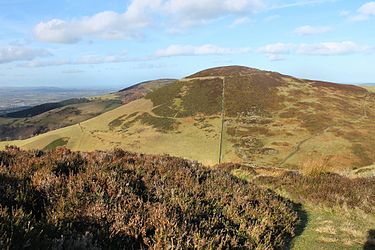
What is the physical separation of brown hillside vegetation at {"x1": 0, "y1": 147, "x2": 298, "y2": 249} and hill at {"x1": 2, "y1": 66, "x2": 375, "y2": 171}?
4221 cm

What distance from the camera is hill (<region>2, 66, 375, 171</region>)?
61.5 metres

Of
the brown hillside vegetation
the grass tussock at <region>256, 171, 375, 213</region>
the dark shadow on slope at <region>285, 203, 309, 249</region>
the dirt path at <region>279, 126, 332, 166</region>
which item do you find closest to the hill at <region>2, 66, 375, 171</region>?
the dirt path at <region>279, 126, 332, 166</region>

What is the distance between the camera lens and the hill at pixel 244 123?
61.5 meters

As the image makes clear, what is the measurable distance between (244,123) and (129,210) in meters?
69.4

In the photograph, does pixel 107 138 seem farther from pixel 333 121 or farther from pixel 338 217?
pixel 338 217

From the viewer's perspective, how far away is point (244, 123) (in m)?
75.1

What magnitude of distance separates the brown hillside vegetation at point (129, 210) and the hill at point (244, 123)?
42.2 meters

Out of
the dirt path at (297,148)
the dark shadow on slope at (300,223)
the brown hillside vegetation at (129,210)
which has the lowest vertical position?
the dirt path at (297,148)

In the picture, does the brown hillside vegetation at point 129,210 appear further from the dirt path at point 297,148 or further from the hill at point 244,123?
the dirt path at point 297,148

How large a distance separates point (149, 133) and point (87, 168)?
221ft

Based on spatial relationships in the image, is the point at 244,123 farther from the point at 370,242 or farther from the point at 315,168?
the point at 370,242

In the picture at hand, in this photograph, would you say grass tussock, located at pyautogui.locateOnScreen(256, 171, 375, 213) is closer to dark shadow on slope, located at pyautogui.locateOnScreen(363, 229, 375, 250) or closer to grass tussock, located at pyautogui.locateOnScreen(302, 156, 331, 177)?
grass tussock, located at pyautogui.locateOnScreen(302, 156, 331, 177)

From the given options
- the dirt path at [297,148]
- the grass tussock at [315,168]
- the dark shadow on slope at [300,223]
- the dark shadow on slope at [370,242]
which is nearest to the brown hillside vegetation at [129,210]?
the dark shadow on slope at [300,223]

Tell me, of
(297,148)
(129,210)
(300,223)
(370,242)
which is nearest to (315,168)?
(300,223)
